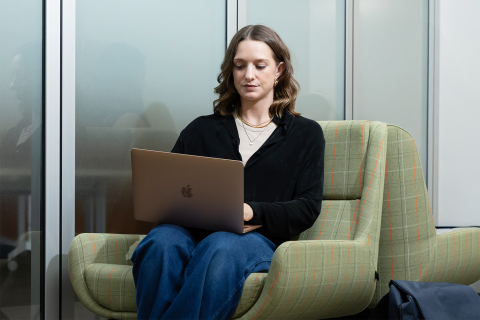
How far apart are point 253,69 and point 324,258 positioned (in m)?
0.72

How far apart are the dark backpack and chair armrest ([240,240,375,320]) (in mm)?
76

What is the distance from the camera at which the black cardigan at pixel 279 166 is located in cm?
143

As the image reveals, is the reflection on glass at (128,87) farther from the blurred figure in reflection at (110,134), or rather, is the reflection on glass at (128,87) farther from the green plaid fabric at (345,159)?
the green plaid fabric at (345,159)

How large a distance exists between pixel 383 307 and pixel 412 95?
1.51m

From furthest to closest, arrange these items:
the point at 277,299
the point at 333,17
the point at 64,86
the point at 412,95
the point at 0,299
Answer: the point at 412,95, the point at 333,17, the point at 64,86, the point at 0,299, the point at 277,299

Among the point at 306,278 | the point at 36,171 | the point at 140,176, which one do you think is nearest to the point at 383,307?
the point at 306,278

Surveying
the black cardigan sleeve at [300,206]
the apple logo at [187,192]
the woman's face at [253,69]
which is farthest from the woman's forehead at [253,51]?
the apple logo at [187,192]

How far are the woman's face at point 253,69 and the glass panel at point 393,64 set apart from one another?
0.88 metres

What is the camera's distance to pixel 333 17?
7.79 ft

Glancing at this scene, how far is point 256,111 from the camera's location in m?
1.72

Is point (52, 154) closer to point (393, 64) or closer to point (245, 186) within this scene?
point (245, 186)

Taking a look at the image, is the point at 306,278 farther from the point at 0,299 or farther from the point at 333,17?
the point at 333,17

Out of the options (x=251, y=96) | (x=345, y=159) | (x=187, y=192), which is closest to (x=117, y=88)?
(x=251, y=96)

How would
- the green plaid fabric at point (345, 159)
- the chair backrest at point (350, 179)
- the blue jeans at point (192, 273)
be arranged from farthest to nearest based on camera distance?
1. the green plaid fabric at point (345, 159)
2. the chair backrest at point (350, 179)
3. the blue jeans at point (192, 273)
